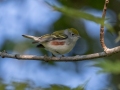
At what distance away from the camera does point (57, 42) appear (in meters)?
2.36

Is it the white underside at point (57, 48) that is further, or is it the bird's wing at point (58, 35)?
the bird's wing at point (58, 35)

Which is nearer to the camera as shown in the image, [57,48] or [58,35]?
[57,48]

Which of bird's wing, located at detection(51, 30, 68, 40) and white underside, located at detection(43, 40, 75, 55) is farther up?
bird's wing, located at detection(51, 30, 68, 40)

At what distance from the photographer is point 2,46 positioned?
9.56ft

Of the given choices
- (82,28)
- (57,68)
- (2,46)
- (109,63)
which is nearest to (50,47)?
(57,68)

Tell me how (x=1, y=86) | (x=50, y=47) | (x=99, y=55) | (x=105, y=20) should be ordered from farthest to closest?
(x=50, y=47) → (x=99, y=55) → (x=1, y=86) → (x=105, y=20)

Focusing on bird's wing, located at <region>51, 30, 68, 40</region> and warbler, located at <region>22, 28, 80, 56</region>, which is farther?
bird's wing, located at <region>51, 30, 68, 40</region>

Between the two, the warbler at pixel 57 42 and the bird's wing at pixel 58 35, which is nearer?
the warbler at pixel 57 42

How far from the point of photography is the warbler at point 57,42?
7.08ft

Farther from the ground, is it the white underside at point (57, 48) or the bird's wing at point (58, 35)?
the bird's wing at point (58, 35)

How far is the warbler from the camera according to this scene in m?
2.16

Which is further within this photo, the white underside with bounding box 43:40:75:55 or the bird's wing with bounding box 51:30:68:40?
the bird's wing with bounding box 51:30:68:40

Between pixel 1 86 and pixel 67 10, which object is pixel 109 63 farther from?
pixel 1 86

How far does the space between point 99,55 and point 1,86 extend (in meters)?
0.43
